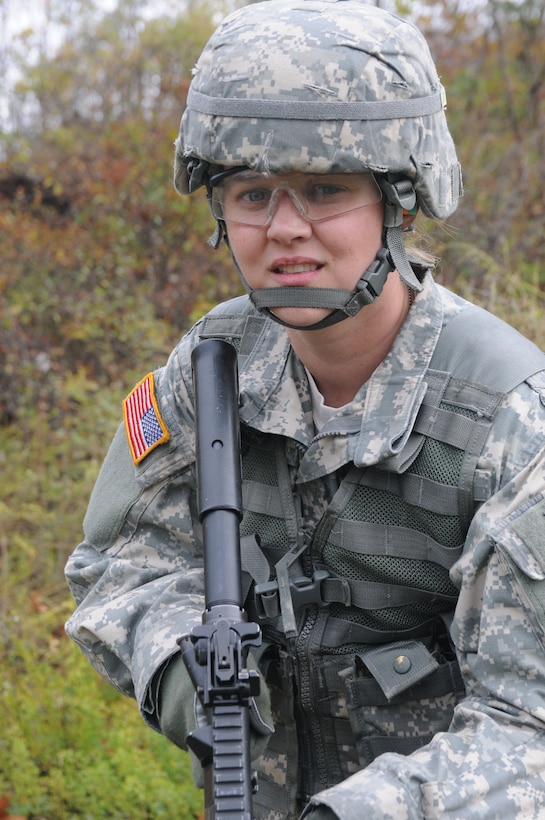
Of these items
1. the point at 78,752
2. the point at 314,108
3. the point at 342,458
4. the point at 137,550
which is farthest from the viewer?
the point at 78,752

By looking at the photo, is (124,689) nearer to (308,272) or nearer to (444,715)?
(444,715)

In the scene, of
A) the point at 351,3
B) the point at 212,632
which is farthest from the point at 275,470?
the point at 351,3

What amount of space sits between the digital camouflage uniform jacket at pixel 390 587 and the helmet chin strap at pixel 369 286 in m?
0.13

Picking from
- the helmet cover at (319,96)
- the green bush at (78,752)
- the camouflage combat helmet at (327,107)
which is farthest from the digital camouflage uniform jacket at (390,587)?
the green bush at (78,752)

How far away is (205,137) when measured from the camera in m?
2.21

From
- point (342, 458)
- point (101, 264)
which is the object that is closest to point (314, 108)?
point (342, 458)

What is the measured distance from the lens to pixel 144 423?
249 cm

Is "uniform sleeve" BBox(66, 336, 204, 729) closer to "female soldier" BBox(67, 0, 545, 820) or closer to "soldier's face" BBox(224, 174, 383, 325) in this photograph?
"female soldier" BBox(67, 0, 545, 820)

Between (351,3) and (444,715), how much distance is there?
60.7 inches

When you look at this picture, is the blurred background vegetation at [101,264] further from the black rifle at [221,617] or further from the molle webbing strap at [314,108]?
the black rifle at [221,617]

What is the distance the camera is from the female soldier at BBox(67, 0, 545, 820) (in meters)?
1.97

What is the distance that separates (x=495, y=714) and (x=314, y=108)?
1.19 meters

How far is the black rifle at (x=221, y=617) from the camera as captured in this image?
1757 mm

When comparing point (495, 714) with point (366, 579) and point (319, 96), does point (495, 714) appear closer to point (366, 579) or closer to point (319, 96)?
point (366, 579)
